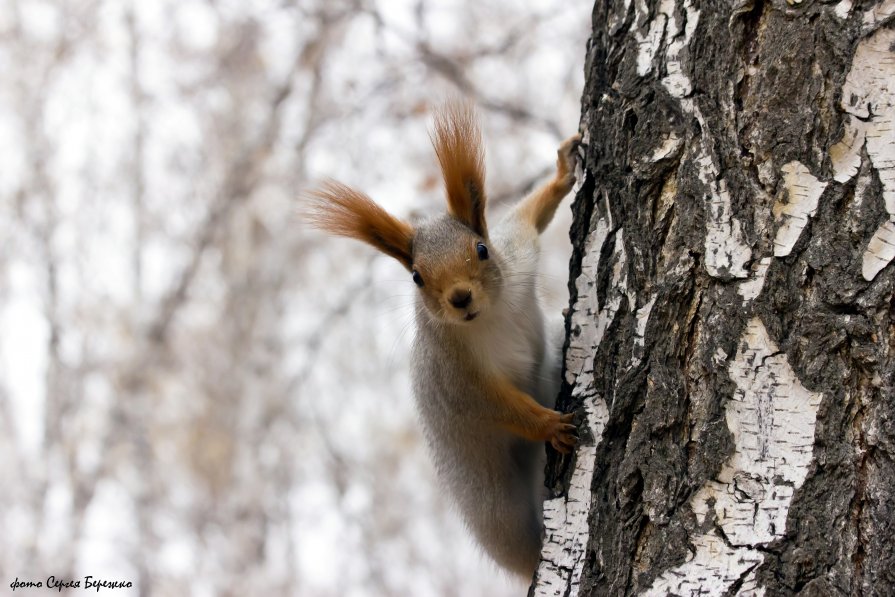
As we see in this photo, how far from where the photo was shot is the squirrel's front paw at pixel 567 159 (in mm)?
2316

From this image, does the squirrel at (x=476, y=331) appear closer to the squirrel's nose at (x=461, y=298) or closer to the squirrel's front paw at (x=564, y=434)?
the squirrel's nose at (x=461, y=298)

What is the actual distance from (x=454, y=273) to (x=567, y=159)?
47 centimetres

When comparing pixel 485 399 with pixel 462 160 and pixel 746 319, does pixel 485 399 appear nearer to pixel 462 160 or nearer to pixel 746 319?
pixel 462 160

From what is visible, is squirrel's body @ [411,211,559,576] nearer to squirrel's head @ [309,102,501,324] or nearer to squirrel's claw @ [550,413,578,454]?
squirrel's head @ [309,102,501,324]

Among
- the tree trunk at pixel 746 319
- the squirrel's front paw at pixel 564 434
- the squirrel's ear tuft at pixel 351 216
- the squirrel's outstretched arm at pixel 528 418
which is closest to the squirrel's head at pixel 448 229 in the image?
the squirrel's ear tuft at pixel 351 216

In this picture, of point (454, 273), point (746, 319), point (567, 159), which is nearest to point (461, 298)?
point (454, 273)

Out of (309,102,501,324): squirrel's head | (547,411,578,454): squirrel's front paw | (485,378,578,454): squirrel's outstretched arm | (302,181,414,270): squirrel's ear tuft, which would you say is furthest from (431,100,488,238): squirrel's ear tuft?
(547,411,578,454): squirrel's front paw

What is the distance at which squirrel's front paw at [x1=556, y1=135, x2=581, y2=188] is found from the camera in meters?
2.32

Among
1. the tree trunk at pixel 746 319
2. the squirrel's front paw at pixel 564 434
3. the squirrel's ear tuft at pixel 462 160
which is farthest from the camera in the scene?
the squirrel's ear tuft at pixel 462 160

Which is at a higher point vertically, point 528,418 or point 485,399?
point 485,399

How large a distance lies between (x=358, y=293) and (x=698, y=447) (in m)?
4.05

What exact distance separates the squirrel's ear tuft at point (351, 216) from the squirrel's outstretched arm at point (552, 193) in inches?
18.1

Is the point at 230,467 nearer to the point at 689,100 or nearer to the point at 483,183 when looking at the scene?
the point at 483,183

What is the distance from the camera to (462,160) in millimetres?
2275
